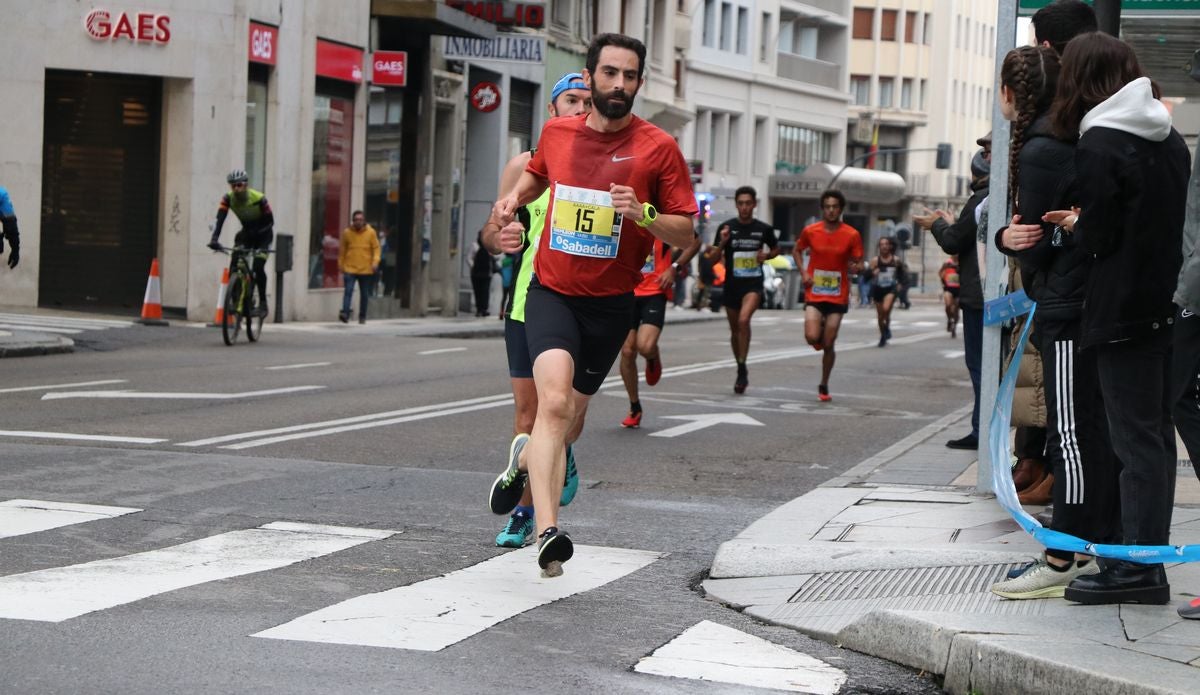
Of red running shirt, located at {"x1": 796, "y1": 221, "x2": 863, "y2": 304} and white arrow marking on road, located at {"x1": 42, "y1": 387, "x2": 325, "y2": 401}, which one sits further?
red running shirt, located at {"x1": 796, "y1": 221, "x2": 863, "y2": 304}

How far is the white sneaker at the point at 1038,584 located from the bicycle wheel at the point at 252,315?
56.0 feet

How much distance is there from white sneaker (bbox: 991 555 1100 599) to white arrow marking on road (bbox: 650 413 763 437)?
24.1 ft

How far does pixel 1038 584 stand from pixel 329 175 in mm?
27125

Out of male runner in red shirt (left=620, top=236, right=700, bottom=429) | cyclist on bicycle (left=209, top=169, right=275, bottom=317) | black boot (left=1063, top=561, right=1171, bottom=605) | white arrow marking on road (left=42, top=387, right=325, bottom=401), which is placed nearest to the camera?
black boot (left=1063, top=561, right=1171, bottom=605)

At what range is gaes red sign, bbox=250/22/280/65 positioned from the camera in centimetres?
2941

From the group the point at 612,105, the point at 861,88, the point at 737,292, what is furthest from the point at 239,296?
the point at 861,88

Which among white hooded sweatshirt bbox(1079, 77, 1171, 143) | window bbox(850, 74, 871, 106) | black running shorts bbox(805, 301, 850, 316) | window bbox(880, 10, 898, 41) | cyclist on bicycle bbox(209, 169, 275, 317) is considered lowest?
black running shorts bbox(805, 301, 850, 316)

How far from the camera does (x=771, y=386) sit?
19.5 meters

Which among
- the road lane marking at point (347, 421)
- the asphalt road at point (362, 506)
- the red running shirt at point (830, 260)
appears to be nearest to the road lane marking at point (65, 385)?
the asphalt road at point (362, 506)

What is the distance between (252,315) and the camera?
75.1 feet

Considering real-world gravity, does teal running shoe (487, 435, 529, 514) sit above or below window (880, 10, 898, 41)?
below

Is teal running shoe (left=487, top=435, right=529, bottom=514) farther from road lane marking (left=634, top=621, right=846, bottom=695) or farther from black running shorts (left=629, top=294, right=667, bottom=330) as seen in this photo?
black running shorts (left=629, top=294, right=667, bottom=330)

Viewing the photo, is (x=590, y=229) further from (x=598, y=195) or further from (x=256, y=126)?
(x=256, y=126)

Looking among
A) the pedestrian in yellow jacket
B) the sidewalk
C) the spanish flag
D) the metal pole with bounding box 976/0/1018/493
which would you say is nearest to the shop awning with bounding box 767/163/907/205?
the spanish flag
